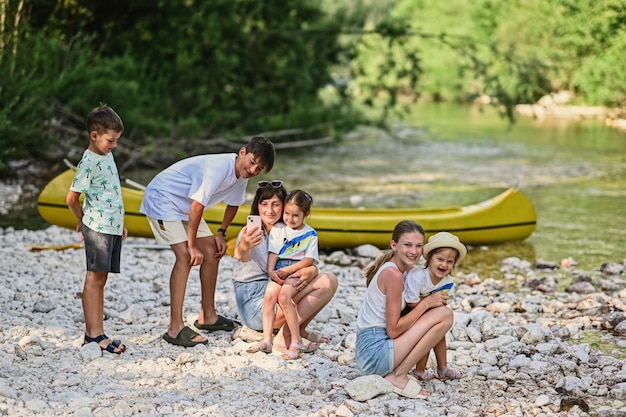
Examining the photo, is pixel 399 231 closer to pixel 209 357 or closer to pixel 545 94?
pixel 209 357

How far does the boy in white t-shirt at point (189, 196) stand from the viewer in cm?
429

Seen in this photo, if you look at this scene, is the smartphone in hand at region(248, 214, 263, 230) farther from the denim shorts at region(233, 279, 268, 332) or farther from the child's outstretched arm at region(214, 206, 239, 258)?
the denim shorts at region(233, 279, 268, 332)

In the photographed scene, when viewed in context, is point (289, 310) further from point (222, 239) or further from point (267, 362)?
point (222, 239)

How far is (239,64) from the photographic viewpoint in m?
14.9

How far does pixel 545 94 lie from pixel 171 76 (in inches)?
245

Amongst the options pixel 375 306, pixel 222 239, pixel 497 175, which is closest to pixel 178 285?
pixel 222 239

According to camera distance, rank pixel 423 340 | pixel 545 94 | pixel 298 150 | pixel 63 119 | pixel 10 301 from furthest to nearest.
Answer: pixel 298 150 < pixel 545 94 < pixel 63 119 < pixel 10 301 < pixel 423 340

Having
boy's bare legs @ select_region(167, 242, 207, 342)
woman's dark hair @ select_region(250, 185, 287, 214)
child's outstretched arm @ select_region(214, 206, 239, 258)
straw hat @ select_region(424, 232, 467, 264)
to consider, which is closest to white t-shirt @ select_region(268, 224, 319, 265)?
woman's dark hair @ select_region(250, 185, 287, 214)

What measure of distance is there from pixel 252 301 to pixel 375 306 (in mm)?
916

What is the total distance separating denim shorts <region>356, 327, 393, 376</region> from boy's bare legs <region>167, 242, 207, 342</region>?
99 centimetres

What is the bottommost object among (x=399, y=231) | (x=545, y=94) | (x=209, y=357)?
(x=209, y=357)

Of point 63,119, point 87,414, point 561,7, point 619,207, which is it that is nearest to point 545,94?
point 561,7

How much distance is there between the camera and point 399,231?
3.87m

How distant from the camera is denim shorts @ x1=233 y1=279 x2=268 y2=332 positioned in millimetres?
4570
